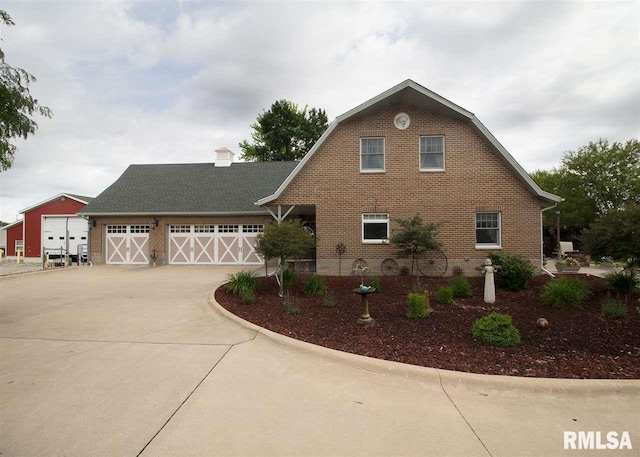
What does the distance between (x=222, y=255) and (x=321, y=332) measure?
12989 mm

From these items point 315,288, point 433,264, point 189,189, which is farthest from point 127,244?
point 433,264

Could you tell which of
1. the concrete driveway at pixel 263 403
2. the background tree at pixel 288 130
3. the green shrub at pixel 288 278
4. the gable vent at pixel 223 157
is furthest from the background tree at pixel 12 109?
the background tree at pixel 288 130

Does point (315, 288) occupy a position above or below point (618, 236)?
below

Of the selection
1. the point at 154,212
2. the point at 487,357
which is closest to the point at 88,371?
the point at 487,357

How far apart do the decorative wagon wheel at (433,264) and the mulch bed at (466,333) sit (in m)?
3.22

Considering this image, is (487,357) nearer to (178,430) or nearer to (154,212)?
(178,430)

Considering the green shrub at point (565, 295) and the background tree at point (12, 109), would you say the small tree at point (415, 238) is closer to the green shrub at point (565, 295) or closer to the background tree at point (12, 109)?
the green shrub at point (565, 295)

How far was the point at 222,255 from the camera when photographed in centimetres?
1820

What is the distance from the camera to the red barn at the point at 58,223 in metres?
22.7

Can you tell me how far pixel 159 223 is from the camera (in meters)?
18.4

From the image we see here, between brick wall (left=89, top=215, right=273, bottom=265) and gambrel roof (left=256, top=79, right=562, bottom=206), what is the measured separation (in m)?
5.17

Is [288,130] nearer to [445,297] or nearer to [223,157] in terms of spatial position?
[223,157]

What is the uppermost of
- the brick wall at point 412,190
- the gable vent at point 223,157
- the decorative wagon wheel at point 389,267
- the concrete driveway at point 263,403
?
the gable vent at point 223,157

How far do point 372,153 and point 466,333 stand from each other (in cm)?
878
